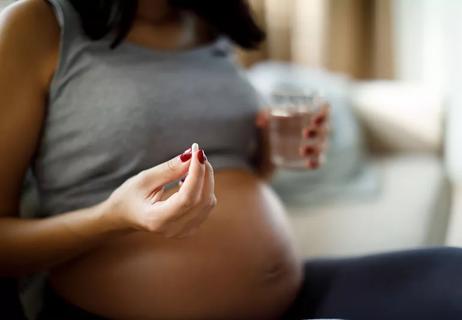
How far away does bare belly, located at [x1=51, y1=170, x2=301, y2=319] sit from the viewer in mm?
806

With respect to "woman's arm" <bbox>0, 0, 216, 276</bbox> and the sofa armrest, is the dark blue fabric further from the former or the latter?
the sofa armrest

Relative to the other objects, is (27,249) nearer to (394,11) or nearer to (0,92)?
(0,92)

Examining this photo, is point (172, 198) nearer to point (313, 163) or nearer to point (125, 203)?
point (125, 203)

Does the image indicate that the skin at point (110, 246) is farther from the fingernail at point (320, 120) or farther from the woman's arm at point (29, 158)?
the fingernail at point (320, 120)

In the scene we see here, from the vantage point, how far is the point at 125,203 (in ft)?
2.32

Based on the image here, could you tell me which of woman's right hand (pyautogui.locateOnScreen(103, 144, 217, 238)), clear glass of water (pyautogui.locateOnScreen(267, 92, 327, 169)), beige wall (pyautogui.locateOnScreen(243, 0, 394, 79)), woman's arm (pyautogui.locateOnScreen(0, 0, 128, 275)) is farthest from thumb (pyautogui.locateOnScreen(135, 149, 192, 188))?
beige wall (pyautogui.locateOnScreen(243, 0, 394, 79))

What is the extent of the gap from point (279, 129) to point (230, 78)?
0.13 metres

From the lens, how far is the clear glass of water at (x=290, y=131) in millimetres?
985

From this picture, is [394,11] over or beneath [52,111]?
beneath

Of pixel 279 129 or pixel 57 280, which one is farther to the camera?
pixel 279 129

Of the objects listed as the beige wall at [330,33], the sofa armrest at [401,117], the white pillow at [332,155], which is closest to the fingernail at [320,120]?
the white pillow at [332,155]

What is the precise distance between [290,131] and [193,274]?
31cm

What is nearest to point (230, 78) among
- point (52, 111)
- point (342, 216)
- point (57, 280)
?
point (52, 111)

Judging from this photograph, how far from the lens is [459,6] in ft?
6.65
